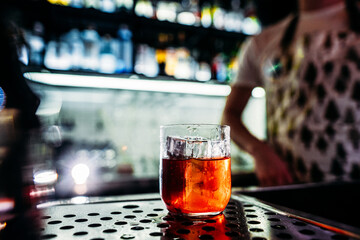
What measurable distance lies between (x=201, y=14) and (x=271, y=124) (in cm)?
166

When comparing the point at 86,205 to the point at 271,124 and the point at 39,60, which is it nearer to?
the point at 271,124

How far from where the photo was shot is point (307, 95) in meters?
1.60

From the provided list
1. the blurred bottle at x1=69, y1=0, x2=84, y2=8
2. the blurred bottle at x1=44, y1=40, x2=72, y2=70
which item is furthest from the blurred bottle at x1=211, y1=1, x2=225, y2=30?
the blurred bottle at x1=44, y1=40, x2=72, y2=70

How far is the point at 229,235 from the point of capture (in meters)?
0.52

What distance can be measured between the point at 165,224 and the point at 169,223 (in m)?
0.01

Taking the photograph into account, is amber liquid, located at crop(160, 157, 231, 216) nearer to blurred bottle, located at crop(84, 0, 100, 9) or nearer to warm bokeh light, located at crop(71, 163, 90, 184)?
warm bokeh light, located at crop(71, 163, 90, 184)

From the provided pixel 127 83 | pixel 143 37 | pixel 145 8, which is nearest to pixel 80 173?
pixel 127 83

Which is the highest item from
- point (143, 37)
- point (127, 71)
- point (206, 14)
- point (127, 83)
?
point (206, 14)

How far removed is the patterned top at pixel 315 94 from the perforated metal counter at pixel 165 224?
913mm

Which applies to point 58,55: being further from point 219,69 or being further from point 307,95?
point 307,95

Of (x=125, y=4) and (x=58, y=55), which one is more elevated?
(x=125, y=4)

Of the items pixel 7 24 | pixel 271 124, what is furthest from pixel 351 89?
pixel 7 24

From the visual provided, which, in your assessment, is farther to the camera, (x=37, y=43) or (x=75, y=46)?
(x=75, y=46)

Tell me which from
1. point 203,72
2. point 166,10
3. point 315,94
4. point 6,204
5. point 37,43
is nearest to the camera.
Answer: point 6,204
